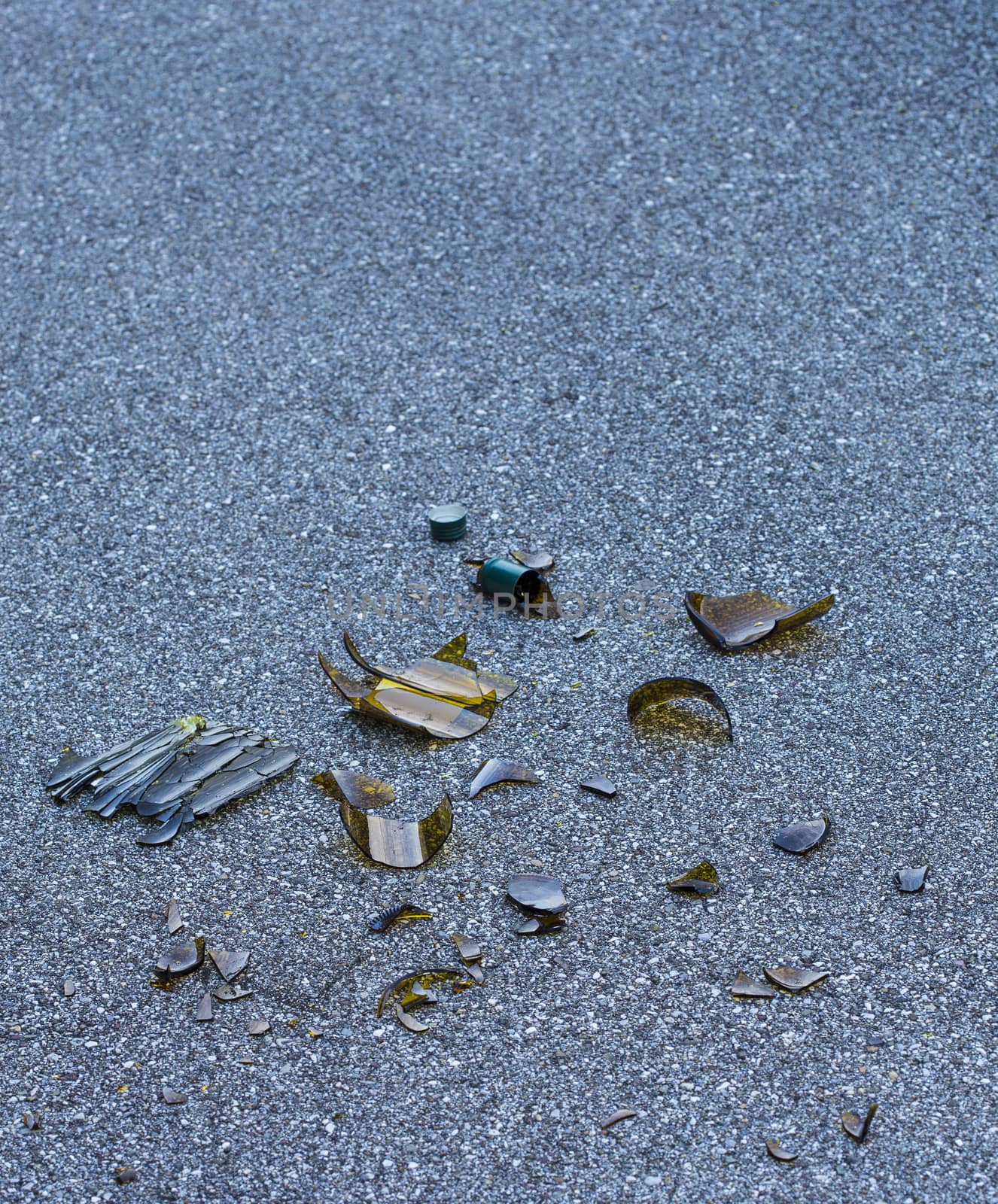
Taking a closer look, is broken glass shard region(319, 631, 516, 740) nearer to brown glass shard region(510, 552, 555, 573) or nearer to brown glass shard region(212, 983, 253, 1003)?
brown glass shard region(510, 552, 555, 573)

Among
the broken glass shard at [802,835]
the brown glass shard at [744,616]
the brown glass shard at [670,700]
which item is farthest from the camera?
the brown glass shard at [744,616]

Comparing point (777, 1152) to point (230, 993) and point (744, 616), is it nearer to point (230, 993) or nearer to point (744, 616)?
point (230, 993)

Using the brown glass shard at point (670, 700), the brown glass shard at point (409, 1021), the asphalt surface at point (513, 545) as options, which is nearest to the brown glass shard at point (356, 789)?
the asphalt surface at point (513, 545)

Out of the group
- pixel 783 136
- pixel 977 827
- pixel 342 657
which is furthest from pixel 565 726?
pixel 783 136

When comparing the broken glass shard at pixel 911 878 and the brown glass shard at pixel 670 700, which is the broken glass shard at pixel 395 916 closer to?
the brown glass shard at pixel 670 700

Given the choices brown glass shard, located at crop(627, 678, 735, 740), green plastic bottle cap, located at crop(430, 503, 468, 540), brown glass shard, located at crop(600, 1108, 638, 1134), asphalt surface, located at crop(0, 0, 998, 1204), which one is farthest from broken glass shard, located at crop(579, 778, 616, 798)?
green plastic bottle cap, located at crop(430, 503, 468, 540)
